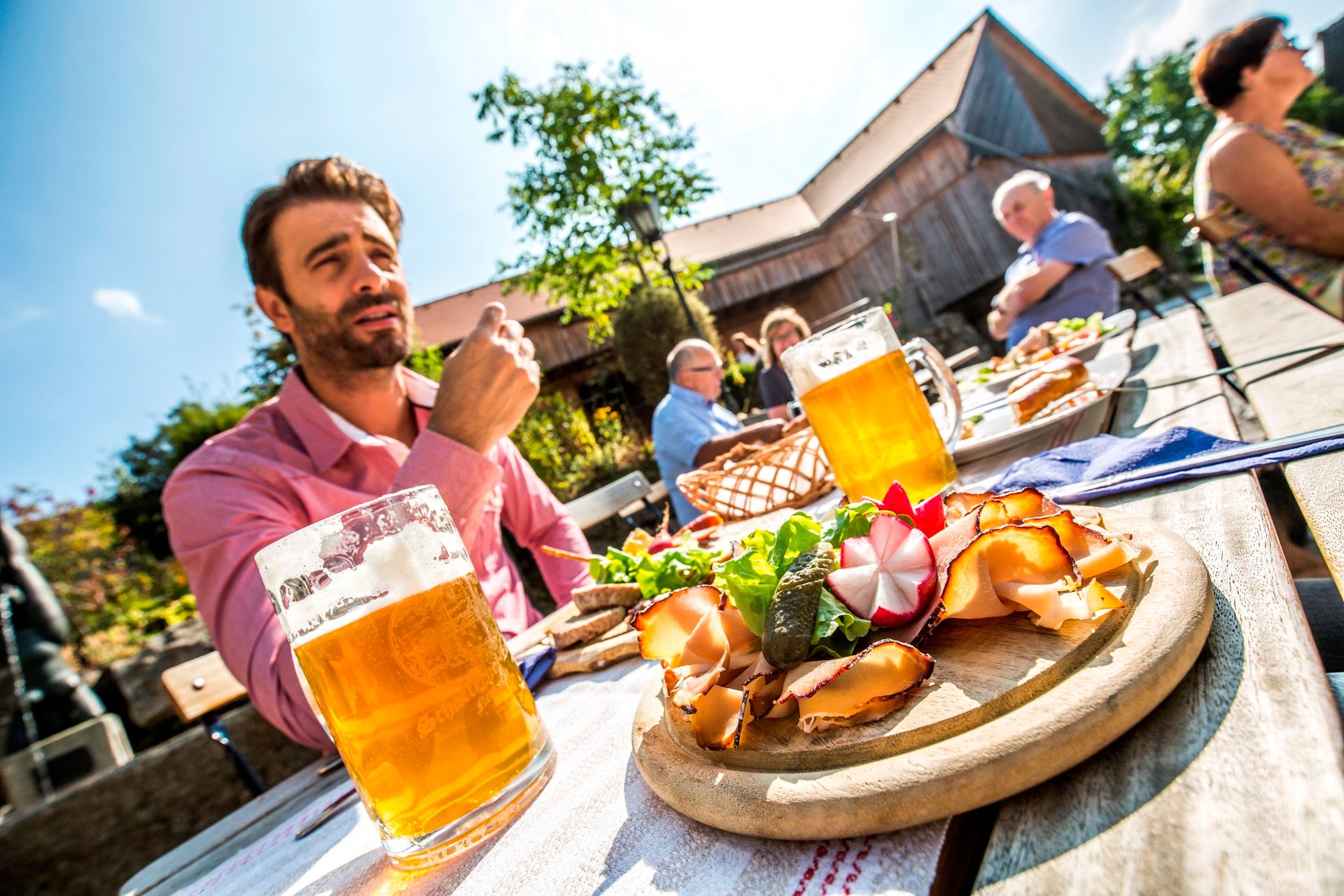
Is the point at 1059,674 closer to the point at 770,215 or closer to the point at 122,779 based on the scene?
the point at 122,779

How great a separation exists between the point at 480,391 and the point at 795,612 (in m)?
1.25

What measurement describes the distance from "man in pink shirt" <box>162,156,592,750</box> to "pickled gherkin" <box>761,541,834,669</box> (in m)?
1.16

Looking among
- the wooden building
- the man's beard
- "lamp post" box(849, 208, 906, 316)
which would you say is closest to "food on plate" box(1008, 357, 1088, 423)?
the man's beard

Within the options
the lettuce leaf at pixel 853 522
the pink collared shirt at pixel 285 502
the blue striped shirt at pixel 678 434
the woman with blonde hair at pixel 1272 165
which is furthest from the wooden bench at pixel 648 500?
the woman with blonde hair at pixel 1272 165

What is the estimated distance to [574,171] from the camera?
9539mm

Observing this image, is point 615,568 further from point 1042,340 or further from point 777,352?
point 777,352

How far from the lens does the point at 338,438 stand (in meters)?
2.00

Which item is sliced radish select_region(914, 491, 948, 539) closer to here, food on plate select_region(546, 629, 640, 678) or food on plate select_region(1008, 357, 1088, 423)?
food on plate select_region(546, 629, 640, 678)

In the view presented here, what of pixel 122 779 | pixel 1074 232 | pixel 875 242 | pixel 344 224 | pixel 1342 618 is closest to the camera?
pixel 1342 618

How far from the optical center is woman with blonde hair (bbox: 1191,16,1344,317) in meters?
2.67

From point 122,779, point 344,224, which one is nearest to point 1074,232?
point 344,224

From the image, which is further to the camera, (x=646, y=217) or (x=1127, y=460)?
(x=646, y=217)

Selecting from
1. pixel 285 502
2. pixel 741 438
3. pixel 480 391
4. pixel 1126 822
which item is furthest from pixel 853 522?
pixel 741 438

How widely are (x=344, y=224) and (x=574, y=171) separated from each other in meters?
8.16
